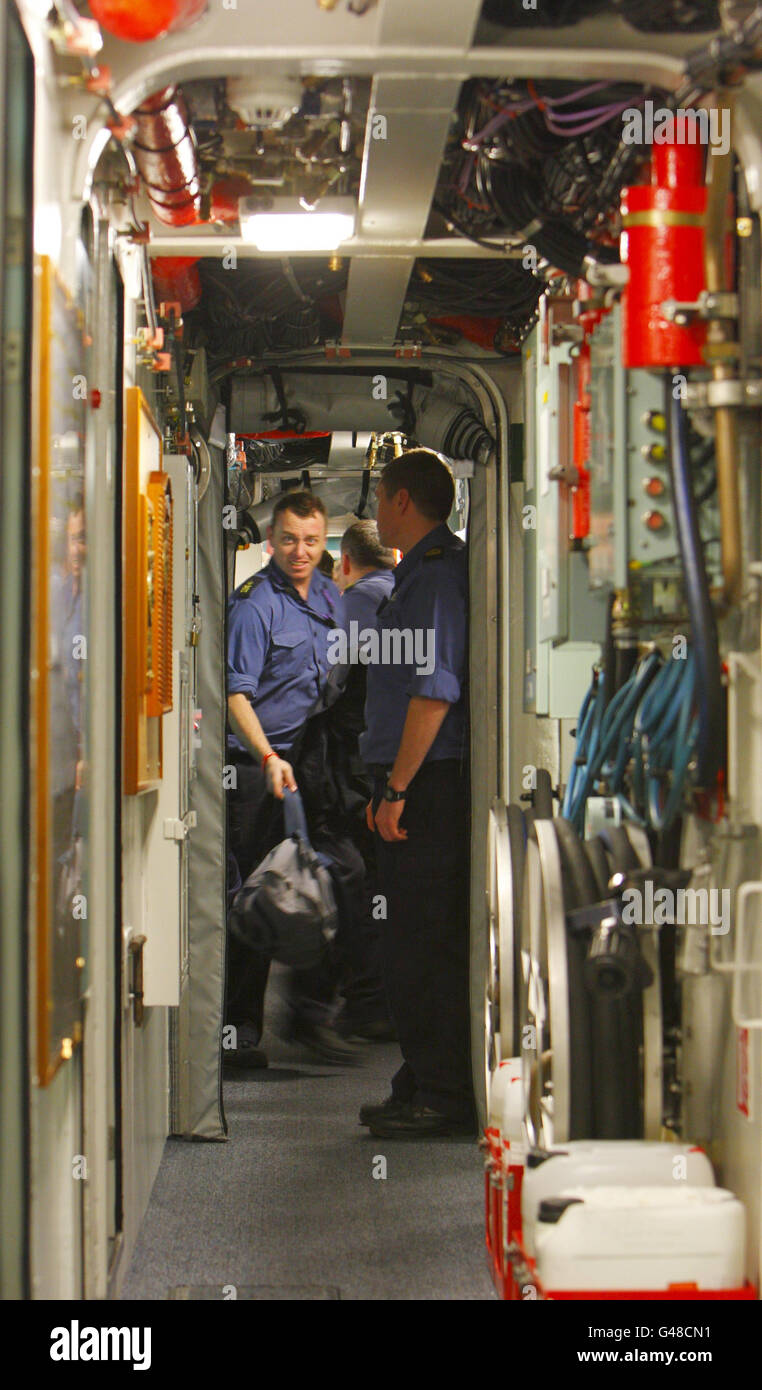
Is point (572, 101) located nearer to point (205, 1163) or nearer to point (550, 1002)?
point (550, 1002)

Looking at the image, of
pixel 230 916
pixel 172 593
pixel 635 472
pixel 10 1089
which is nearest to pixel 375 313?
pixel 172 593

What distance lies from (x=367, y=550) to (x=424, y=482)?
64.5 inches

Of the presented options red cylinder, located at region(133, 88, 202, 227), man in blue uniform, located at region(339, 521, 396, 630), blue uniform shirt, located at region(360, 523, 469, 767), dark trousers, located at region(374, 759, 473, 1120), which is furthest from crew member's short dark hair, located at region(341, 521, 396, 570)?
red cylinder, located at region(133, 88, 202, 227)

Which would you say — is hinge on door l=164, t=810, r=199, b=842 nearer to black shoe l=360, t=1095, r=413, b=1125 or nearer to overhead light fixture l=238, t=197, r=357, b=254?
black shoe l=360, t=1095, r=413, b=1125

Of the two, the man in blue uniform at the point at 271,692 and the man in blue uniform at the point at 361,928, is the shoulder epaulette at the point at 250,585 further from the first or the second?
the man in blue uniform at the point at 361,928

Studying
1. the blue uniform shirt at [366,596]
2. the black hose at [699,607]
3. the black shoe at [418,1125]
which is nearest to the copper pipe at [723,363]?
the black hose at [699,607]

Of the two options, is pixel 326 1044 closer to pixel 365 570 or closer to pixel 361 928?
pixel 361 928

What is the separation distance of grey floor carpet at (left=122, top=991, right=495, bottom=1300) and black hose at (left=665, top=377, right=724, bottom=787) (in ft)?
6.10

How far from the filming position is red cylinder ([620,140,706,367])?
2.64 meters

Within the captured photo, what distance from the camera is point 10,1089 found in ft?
7.30

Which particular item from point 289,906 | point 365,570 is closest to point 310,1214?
point 289,906

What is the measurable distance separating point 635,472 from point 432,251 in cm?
→ 143

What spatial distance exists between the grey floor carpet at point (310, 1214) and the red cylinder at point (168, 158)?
2818 mm

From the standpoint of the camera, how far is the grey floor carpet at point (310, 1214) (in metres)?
3.70
